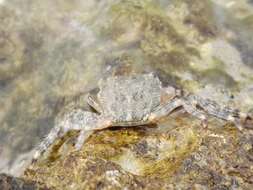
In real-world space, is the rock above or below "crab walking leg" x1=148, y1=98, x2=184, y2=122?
above

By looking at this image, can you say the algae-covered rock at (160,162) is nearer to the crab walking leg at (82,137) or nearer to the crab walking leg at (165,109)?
the crab walking leg at (82,137)

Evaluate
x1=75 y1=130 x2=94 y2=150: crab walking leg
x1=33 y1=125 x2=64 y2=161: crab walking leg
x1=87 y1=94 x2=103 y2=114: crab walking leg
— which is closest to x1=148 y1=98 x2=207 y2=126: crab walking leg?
x1=87 y1=94 x2=103 y2=114: crab walking leg

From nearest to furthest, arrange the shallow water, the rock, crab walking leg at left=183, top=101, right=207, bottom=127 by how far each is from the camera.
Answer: the rock, crab walking leg at left=183, top=101, right=207, bottom=127, the shallow water

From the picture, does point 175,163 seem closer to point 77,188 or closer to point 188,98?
point 77,188

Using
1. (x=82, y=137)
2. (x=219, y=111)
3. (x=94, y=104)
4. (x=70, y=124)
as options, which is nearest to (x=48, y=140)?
(x=70, y=124)

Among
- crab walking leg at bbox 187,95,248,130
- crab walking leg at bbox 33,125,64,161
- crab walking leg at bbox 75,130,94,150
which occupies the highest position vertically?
crab walking leg at bbox 75,130,94,150

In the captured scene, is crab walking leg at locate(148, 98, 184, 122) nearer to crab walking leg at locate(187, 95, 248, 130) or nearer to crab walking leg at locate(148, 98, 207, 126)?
crab walking leg at locate(148, 98, 207, 126)

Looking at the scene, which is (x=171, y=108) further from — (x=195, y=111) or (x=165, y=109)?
(x=195, y=111)
